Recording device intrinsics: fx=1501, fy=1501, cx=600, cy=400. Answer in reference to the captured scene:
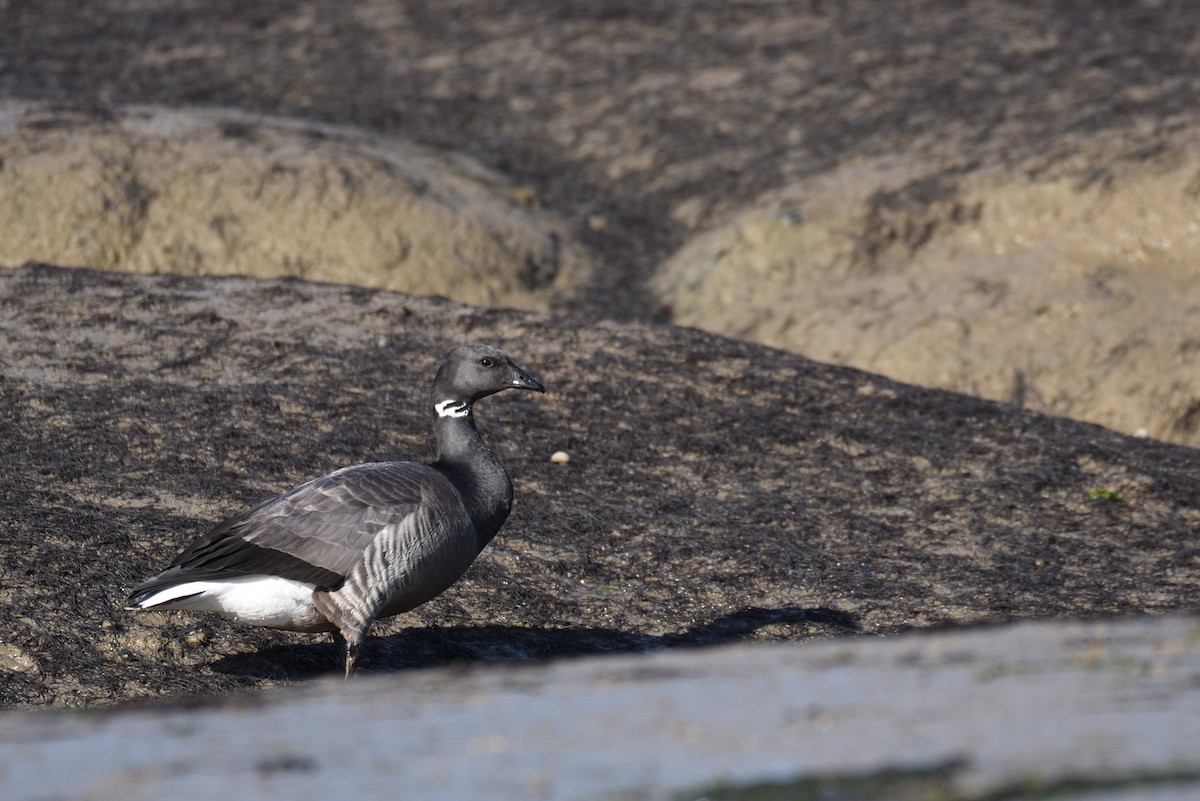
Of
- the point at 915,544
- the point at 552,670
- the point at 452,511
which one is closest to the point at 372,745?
the point at 552,670

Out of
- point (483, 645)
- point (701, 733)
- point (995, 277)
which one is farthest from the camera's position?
point (995, 277)

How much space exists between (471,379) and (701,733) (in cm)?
448

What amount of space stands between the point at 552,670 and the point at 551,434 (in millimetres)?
6037

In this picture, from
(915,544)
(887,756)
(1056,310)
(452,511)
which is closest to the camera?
(887,756)

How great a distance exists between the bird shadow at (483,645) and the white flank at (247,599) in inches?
23.2

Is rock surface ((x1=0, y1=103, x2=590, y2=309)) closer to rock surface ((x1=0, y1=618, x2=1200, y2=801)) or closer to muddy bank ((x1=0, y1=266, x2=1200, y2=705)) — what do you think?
muddy bank ((x1=0, y1=266, x2=1200, y2=705))

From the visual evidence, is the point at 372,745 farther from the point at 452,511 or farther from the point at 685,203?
the point at 685,203

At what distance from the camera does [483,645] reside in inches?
315

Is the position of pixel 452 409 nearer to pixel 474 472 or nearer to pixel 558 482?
pixel 474 472

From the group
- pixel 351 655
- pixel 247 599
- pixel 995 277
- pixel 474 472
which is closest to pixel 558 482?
pixel 474 472

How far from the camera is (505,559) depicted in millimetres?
8930

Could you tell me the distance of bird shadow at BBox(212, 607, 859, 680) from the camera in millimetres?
7684

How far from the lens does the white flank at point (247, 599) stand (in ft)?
22.4

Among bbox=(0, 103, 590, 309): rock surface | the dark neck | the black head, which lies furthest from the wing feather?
bbox=(0, 103, 590, 309): rock surface
